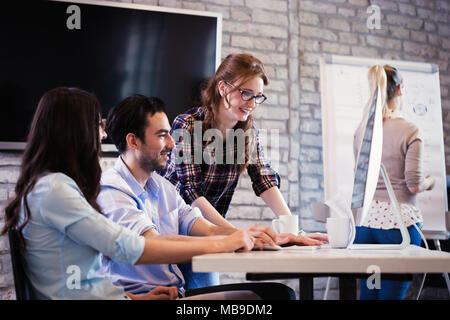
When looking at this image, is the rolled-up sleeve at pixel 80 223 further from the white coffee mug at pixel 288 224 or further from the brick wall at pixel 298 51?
the brick wall at pixel 298 51

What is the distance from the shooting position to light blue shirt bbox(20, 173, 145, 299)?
1103mm

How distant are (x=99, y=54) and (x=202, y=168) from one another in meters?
1.42

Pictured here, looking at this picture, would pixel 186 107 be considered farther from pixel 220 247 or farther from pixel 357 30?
pixel 220 247

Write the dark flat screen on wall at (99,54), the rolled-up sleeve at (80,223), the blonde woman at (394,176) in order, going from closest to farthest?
the rolled-up sleeve at (80,223)
the blonde woman at (394,176)
the dark flat screen on wall at (99,54)

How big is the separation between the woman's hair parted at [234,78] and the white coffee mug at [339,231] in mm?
872

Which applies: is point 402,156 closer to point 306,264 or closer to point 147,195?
point 147,195

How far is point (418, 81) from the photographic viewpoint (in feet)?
12.5

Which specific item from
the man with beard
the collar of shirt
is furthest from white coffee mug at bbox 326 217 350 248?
the collar of shirt

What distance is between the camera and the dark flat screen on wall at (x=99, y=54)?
3.03 m

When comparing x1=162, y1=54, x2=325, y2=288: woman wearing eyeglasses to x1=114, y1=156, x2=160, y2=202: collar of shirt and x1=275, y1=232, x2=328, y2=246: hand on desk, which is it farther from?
x1=275, y1=232, x2=328, y2=246: hand on desk

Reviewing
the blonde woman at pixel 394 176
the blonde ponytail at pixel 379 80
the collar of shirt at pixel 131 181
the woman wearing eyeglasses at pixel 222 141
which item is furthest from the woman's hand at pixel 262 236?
the blonde woman at pixel 394 176

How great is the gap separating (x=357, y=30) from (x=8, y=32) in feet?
8.50

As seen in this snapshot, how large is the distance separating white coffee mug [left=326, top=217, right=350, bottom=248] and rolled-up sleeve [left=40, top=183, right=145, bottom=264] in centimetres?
59
